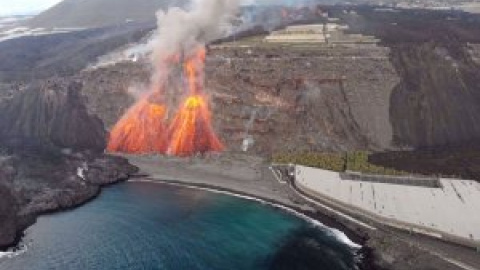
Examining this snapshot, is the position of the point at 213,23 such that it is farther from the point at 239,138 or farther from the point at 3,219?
the point at 3,219

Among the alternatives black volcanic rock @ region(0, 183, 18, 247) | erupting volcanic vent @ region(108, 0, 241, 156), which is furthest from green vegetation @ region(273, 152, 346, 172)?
black volcanic rock @ region(0, 183, 18, 247)

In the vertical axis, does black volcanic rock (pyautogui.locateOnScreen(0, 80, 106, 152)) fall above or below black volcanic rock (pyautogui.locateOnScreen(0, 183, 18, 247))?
above

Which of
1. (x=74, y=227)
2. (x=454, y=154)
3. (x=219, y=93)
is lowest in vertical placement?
(x=74, y=227)

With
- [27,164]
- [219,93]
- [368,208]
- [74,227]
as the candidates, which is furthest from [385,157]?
[27,164]

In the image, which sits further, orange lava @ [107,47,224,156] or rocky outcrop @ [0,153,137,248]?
orange lava @ [107,47,224,156]

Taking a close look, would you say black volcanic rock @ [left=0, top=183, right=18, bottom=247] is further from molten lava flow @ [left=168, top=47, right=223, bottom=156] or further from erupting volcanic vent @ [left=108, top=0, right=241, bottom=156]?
molten lava flow @ [left=168, top=47, right=223, bottom=156]

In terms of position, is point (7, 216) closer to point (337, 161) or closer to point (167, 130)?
point (167, 130)

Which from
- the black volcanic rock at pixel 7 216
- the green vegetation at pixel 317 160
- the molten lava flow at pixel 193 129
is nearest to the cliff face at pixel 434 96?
the green vegetation at pixel 317 160
